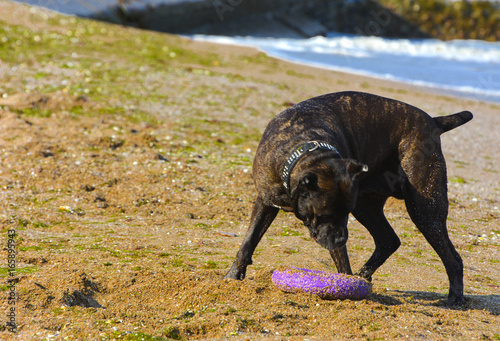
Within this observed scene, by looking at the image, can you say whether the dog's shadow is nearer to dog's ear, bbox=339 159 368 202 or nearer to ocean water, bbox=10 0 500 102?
dog's ear, bbox=339 159 368 202

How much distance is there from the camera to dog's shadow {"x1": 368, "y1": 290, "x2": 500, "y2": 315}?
16.0 ft

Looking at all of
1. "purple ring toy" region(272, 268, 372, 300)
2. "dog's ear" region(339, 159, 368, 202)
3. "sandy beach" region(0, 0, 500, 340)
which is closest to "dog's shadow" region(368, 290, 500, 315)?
"sandy beach" region(0, 0, 500, 340)

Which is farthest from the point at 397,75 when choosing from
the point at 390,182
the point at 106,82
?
the point at 390,182

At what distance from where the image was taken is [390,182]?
17.5 ft

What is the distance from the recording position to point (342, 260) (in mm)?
5359

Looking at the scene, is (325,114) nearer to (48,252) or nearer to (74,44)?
(48,252)

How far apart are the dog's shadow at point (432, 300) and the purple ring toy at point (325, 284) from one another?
0.26m

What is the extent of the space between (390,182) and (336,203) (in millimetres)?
1153

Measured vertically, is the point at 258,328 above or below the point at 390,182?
below

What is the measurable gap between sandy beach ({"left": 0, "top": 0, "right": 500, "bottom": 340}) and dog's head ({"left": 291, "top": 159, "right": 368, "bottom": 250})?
0.57m

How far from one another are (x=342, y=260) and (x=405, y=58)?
1795 centimetres

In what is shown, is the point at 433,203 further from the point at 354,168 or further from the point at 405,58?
the point at 405,58

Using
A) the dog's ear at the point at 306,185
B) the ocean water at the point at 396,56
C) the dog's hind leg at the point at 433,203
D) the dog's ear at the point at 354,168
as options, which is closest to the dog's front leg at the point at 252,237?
the dog's ear at the point at 306,185

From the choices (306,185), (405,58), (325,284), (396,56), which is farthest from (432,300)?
(396,56)
